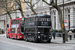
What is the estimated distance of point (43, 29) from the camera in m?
27.7

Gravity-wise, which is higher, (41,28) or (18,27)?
(41,28)

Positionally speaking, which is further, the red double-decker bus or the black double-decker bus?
the red double-decker bus

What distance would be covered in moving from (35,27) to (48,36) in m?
2.14

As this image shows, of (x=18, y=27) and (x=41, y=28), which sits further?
(x=18, y=27)

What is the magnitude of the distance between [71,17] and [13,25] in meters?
11.2

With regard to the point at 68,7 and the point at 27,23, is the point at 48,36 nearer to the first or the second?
the point at 27,23

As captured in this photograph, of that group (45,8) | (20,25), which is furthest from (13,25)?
(45,8)

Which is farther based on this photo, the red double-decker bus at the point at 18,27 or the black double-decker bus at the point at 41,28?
the red double-decker bus at the point at 18,27

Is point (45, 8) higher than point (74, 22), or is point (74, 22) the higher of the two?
point (45, 8)

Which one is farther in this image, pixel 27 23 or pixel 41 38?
pixel 27 23

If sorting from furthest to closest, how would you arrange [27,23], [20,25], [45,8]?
[45,8] < [20,25] < [27,23]

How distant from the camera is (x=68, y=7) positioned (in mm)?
40594

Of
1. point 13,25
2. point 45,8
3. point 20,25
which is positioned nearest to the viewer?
point 20,25

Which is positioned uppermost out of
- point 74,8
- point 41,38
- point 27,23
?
point 74,8
